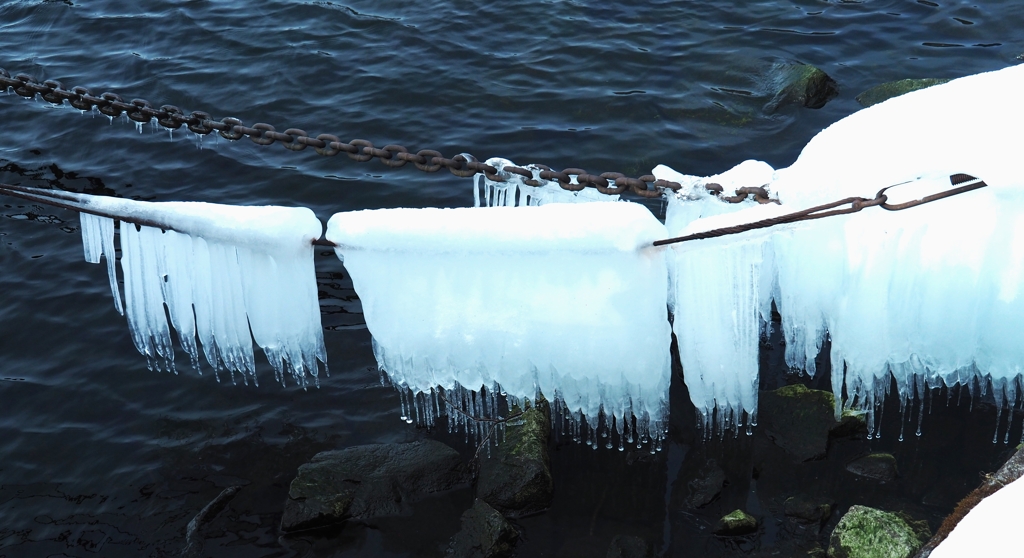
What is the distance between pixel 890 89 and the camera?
917 centimetres

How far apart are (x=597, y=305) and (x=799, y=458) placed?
208 cm

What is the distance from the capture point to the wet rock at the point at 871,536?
4480mm

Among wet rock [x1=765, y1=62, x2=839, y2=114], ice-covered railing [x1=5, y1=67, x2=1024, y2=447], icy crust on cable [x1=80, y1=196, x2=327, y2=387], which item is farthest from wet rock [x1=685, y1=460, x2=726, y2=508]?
wet rock [x1=765, y1=62, x2=839, y2=114]

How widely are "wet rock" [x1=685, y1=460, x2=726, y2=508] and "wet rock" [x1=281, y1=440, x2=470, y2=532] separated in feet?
4.82

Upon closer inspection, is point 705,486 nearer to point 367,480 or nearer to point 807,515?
point 807,515

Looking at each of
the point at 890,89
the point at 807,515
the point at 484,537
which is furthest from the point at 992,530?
the point at 890,89

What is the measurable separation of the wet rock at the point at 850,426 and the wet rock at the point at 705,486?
80cm

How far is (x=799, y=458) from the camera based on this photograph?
5312 millimetres

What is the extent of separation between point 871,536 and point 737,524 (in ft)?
2.41

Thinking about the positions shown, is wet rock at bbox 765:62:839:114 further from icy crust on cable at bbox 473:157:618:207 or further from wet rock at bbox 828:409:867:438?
icy crust on cable at bbox 473:157:618:207

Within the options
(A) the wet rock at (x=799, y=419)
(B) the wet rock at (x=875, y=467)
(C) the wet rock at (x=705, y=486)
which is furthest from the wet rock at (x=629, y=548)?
(B) the wet rock at (x=875, y=467)

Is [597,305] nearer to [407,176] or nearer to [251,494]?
[251,494]

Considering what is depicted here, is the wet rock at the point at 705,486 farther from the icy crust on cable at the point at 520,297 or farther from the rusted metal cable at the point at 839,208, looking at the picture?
the rusted metal cable at the point at 839,208

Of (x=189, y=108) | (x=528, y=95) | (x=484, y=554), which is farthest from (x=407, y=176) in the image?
(x=484, y=554)
